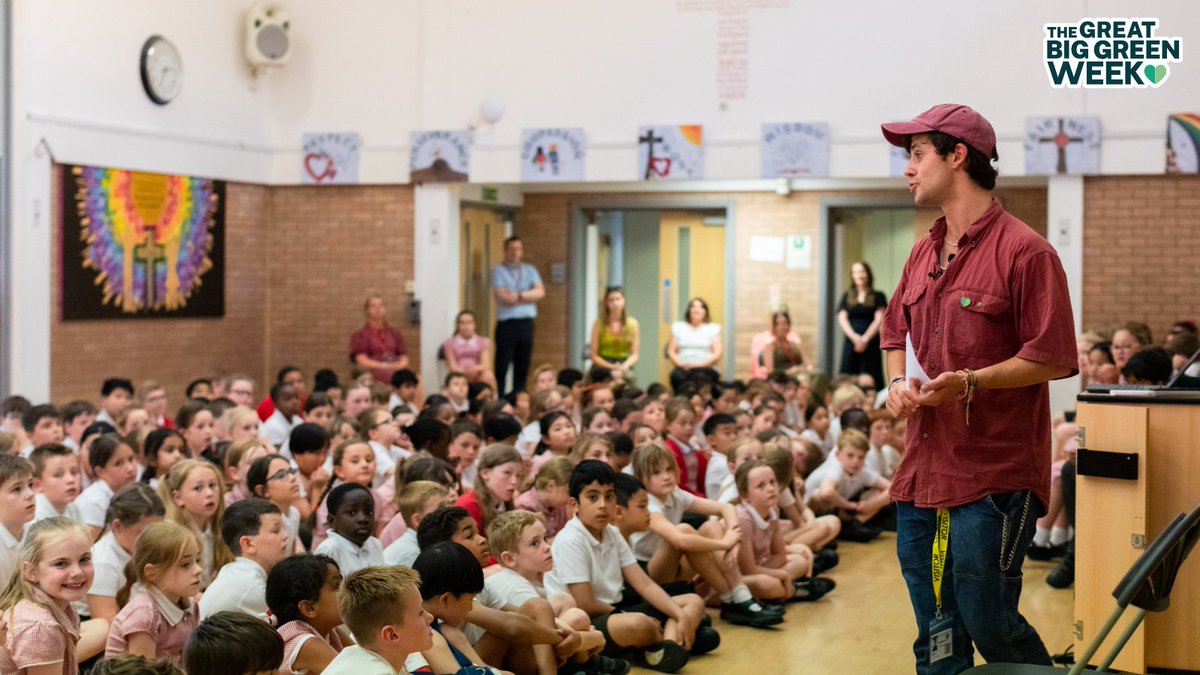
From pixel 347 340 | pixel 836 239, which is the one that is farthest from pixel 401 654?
pixel 836 239

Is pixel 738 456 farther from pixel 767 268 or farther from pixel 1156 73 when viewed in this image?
pixel 767 268

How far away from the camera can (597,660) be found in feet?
17.6

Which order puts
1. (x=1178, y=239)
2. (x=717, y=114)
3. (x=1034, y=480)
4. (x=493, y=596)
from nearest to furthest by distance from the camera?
(x=1034, y=480) < (x=493, y=596) < (x=1178, y=239) < (x=717, y=114)

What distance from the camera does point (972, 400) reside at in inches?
129

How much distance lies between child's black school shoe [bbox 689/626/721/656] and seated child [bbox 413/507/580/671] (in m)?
1.00

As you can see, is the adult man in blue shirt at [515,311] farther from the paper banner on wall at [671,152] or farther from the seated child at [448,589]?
the seated child at [448,589]

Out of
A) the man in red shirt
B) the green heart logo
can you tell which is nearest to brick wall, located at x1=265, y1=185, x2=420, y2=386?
the green heart logo

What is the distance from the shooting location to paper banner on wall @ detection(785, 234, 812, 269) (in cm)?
1410

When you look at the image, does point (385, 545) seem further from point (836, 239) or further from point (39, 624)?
point (836, 239)

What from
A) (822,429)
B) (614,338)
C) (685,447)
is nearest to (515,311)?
(614,338)

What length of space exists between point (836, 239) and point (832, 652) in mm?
8821

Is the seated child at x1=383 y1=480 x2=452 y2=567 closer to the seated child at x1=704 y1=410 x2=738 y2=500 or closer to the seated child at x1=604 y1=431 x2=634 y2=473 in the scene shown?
the seated child at x1=604 y1=431 x2=634 y2=473

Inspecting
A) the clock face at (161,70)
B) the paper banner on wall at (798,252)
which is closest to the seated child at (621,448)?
the clock face at (161,70)

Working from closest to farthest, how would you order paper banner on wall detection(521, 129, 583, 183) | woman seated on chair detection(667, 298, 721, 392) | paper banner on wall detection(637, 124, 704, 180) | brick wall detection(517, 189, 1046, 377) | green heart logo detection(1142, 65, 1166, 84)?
1. green heart logo detection(1142, 65, 1166, 84)
2. paper banner on wall detection(637, 124, 704, 180)
3. paper banner on wall detection(521, 129, 583, 183)
4. woman seated on chair detection(667, 298, 721, 392)
5. brick wall detection(517, 189, 1046, 377)
